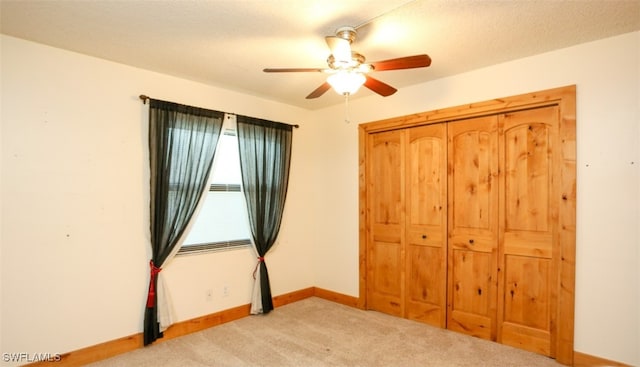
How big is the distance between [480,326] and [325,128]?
114 inches

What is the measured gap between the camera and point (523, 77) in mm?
2934

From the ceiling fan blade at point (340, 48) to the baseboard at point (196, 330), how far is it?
285 cm

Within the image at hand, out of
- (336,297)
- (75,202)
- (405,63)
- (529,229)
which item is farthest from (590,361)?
(75,202)

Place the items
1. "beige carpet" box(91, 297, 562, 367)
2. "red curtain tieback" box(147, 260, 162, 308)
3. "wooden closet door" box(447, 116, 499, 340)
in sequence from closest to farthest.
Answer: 1. "beige carpet" box(91, 297, 562, 367)
2. "red curtain tieback" box(147, 260, 162, 308)
3. "wooden closet door" box(447, 116, 499, 340)

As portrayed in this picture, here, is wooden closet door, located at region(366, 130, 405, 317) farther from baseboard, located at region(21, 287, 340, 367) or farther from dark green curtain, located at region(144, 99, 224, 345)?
dark green curtain, located at region(144, 99, 224, 345)

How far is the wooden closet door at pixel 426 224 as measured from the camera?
3.47m

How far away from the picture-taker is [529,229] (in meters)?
2.95

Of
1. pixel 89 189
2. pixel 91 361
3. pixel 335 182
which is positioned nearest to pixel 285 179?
pixel 335 182

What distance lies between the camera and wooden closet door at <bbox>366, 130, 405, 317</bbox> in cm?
380

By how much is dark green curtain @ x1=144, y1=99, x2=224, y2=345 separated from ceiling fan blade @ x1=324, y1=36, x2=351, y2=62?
180 cm

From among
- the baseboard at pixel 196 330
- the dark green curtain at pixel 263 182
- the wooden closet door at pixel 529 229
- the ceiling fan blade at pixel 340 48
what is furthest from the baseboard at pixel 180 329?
the ceiling fan blade at pixel 340 48

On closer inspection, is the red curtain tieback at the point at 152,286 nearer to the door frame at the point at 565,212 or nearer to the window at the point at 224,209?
the window at the point at 224,209

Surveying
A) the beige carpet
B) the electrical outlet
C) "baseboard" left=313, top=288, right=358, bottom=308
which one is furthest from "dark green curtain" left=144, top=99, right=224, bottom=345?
"baseboard" left=313, top=288, right=358, bottom=308

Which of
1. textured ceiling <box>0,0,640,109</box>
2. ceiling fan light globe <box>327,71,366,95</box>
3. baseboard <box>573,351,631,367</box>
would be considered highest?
textured ceiling <box>0,0,640,109</box>
